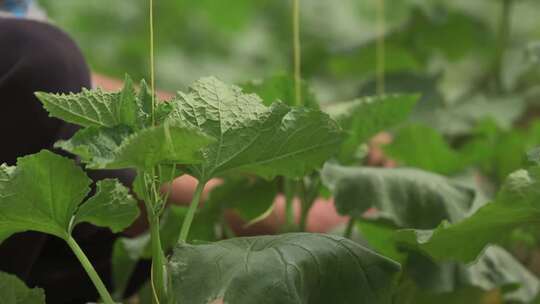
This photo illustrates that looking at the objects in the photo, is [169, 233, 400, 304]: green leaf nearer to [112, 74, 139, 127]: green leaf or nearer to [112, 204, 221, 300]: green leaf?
[112, 74, 139, 127]: green leaf

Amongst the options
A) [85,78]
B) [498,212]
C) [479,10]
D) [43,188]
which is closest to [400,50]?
[479,10]

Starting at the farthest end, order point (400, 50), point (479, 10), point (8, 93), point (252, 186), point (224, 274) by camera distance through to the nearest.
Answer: point (479, 10) < point (400, 50) < point (252, 186) < point (8, 93) < point (224, 274)

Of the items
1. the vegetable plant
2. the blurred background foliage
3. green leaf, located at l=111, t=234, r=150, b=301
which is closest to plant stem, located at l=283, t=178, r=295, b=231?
the vegetable plant

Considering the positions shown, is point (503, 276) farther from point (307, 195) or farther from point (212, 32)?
point (212, 32)

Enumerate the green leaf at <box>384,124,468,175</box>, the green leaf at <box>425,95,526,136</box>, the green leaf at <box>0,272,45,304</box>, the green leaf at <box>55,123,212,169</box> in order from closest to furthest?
the green leaf at <box>55,123,212,169</box> < the green leaf at <box>0,272,45,304</box> < the green leaf at <box>384,124,468,175</box> < the green leaf at <box>425,95,526,136</box>

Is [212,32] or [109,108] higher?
[109,108]

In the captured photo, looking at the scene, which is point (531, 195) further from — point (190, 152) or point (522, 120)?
point (522, 120)

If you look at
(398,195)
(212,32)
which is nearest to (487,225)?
(398,195)
